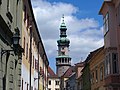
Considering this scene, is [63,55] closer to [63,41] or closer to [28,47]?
[63,41]

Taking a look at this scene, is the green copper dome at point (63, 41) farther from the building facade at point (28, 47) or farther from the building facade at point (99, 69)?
the building facade at point (28, 47)

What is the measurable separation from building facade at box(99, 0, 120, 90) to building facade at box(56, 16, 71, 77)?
118 metres

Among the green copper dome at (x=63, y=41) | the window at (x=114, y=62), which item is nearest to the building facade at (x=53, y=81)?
the green copper dome at (x=63, y=41)

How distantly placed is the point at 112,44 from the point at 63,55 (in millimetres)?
121221

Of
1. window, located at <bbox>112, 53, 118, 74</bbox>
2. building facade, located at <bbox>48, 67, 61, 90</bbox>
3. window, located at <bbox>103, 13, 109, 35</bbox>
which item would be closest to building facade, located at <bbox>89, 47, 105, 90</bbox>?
window, located at <bbox>103, 13, 109, 35</bbox>

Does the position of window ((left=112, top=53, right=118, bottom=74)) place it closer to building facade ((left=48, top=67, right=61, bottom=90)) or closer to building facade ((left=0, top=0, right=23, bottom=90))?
building facade ((left=0, top=0, right=23, bottom=90))

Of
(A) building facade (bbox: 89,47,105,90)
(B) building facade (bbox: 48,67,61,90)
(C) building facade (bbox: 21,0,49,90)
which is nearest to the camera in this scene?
(C) building facade (bbox: 21,0,49,90)

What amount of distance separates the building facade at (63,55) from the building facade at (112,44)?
11809 cm

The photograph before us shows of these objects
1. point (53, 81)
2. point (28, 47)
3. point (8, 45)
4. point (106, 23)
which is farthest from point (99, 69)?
point (53, 81)

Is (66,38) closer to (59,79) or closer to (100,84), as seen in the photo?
(59,79)

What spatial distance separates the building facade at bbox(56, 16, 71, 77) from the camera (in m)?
→ 150

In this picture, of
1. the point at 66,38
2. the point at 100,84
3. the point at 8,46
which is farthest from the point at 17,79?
the point at 66,38

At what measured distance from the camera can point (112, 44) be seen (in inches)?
1197

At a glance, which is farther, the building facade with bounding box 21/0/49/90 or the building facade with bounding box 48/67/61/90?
the building facade with bounding box 48/67/61/90
